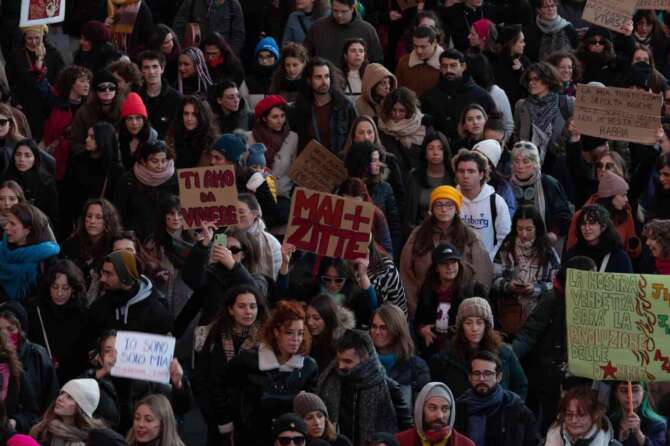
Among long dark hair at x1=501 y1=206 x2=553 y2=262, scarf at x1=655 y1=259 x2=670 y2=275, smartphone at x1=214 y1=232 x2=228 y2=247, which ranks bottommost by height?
smartphone at x1=214 y1=232 x2=228 y2=247

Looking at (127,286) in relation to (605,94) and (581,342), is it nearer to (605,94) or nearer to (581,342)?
(581,342)

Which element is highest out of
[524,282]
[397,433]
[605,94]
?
[605,94]

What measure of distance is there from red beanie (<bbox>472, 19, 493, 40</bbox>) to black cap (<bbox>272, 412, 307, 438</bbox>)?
7658mm

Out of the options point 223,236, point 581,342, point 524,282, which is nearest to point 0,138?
point 223,236

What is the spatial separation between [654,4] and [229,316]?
6.59 metres

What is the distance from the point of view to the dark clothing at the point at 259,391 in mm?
14289

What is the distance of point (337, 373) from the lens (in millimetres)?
14195

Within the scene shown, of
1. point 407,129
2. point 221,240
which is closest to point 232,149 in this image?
point 407,129

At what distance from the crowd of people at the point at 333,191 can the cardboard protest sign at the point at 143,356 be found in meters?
0.17

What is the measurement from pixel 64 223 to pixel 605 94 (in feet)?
13.7

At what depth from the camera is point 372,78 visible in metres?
18.6

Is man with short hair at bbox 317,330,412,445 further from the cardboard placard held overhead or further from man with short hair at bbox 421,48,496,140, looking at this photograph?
the cardboard placard held overhead

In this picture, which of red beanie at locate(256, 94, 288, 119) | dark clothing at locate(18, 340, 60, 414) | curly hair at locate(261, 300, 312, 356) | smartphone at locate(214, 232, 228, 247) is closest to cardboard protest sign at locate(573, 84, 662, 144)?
red beanie at locate(256, 94, 288, 119)

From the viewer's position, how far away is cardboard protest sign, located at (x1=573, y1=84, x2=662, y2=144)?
693 inches
